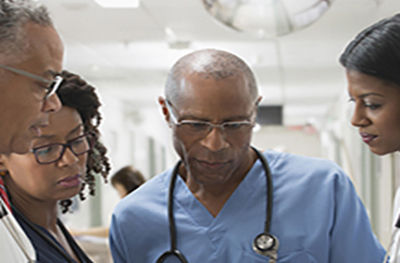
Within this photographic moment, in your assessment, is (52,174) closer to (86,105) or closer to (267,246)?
(86,105)

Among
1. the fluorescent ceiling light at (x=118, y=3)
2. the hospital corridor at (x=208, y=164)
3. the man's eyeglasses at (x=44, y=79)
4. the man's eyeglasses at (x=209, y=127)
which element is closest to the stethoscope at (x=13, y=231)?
the hospital corridor at (x=208, y=164)

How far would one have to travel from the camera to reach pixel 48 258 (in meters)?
1.32

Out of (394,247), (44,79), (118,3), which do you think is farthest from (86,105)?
(118,3)

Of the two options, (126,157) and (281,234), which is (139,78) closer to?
(126,157)

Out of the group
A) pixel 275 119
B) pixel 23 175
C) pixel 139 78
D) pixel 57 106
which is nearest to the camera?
pixel 57 106

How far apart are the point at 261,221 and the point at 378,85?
463mm

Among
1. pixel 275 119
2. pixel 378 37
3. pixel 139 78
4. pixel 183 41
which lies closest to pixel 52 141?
pixel 378 37

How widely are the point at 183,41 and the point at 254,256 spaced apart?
316 centimetres

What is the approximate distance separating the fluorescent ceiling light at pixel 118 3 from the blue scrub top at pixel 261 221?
1836 mm

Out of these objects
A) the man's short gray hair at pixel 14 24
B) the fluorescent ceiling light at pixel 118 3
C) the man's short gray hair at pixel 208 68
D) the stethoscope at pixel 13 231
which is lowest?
the stethoscope at pixel 13 231

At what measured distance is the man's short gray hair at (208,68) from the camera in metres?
1.26

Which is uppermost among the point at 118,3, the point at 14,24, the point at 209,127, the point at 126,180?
the point at 118,3

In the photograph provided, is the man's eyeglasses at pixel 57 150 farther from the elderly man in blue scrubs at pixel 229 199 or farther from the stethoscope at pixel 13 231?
the stethoscope at pixel 13 231

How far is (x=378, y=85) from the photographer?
1.15m
